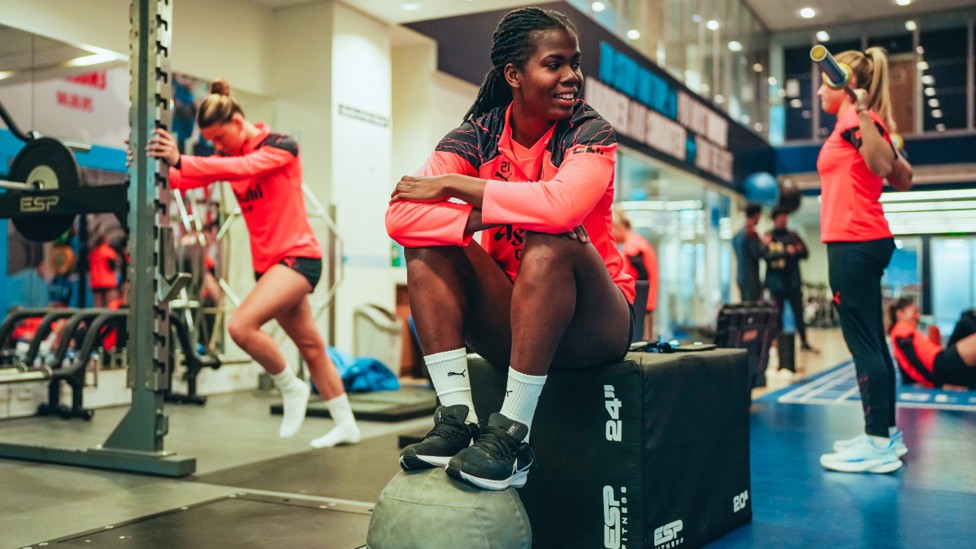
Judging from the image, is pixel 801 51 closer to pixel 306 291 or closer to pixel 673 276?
pixel 673 276

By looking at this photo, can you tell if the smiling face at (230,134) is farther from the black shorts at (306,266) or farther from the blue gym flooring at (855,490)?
the blue gym flooring at (855,490)

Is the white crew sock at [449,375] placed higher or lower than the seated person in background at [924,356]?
higher

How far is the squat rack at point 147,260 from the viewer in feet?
10.4

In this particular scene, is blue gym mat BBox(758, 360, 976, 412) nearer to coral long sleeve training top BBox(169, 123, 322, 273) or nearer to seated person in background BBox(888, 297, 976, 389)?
seated person in background BBox(888, 297, 976, 389)

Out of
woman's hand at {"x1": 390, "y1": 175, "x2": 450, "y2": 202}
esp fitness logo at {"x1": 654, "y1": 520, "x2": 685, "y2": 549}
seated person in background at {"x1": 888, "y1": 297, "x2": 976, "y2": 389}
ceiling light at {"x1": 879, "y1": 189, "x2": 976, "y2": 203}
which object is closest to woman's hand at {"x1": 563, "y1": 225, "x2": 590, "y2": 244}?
woman's hand at {"x1": 390, "y1": 175, "x2": 450, "y2": 202}

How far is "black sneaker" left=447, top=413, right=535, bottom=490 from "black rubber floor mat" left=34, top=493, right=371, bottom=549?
557 mm

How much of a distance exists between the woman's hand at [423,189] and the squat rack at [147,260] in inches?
62.6

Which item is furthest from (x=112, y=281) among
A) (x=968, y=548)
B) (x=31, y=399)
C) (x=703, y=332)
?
(x=968, y=548)

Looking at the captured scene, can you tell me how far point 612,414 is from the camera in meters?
1.91

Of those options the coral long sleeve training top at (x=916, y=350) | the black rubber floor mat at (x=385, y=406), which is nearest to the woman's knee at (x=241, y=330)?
the black rubber floor mat at (x=385, y=406)

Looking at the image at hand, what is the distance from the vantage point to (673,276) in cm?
1281

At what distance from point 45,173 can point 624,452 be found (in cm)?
285

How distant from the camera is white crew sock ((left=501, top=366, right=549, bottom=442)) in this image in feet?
5.73

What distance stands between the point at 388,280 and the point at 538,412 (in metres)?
5.24
